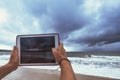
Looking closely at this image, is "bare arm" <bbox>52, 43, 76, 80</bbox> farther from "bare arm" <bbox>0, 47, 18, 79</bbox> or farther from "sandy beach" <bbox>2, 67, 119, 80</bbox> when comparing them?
"sandy beach" <bbox>2, 67, 119, 80</bbox>

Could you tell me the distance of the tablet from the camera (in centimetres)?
95

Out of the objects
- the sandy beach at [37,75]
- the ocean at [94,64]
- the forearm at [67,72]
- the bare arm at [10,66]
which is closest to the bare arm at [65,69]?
the forearm at [67,72]

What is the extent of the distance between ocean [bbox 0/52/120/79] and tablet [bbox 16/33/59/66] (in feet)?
3.32

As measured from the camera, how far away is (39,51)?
95 centimetres

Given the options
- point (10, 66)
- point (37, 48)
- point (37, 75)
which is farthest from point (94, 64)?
point (10, 66)

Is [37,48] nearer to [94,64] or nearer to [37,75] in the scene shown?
[37,75]

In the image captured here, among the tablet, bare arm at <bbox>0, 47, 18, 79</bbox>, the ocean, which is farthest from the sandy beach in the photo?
bare arm at <bbox>0, 47, 18, 79</bbox>

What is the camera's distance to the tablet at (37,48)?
0.95 m

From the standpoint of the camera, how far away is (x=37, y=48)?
0.96m

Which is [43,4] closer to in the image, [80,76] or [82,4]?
[82,4]

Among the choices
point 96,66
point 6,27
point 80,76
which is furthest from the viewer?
point 96,66

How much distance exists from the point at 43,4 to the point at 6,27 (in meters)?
0.44

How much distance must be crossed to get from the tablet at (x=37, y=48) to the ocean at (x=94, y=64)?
3.32 feet

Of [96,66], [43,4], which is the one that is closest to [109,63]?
[96,66]
